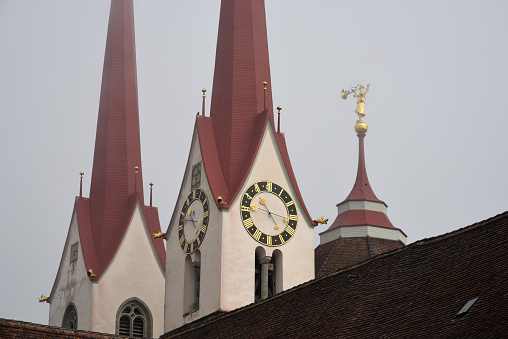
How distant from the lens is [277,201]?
39.6 meters

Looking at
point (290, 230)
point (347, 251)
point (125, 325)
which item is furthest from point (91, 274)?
point (347, 251)

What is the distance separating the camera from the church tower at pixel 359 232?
44719mm

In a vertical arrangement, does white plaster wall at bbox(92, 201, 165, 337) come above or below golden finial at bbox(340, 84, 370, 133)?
below

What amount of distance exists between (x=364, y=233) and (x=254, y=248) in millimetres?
8329

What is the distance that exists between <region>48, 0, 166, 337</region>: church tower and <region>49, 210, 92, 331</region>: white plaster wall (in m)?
0.03

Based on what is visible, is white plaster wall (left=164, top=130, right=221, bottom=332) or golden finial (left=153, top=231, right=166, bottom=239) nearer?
white plaster wall (left=164, top=130, right=221, bottom=332)

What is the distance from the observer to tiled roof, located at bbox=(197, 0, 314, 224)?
39.7m

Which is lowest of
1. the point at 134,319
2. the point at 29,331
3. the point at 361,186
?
the point at 29,331

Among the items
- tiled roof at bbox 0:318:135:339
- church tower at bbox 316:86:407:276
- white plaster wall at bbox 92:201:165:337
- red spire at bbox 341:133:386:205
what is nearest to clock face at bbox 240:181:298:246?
church tower at bbox 316:86:407:276

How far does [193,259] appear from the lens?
39625 mm

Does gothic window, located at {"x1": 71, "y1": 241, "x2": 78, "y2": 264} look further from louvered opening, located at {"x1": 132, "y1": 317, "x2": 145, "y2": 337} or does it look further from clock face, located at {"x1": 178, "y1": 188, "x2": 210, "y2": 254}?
clock face, located at {"x1": 178, "y1": 188, "x2": 210, "y2": 254}

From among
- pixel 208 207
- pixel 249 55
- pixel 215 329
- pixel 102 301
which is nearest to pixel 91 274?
pixel 102 301

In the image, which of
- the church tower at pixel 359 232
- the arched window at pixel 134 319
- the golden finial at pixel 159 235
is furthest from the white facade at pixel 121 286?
the church tower at pixel 359 232

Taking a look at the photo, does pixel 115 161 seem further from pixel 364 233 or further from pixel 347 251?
pixel 364 233
